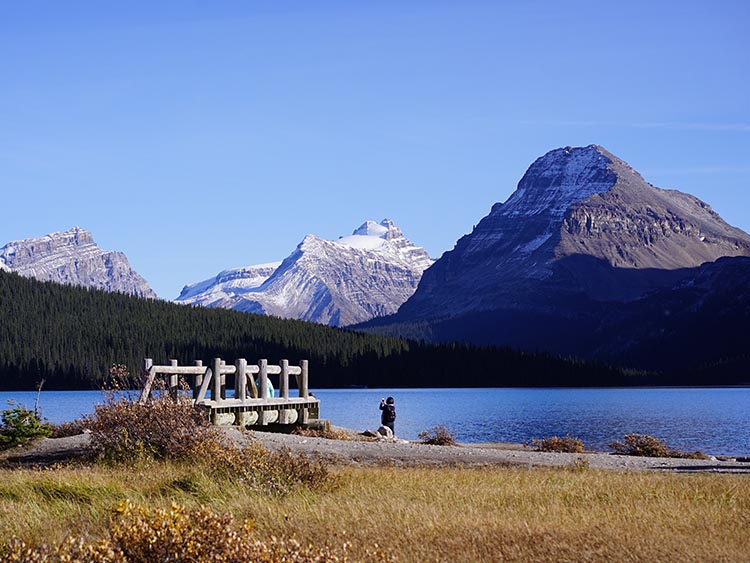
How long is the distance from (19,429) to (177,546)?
778 inches

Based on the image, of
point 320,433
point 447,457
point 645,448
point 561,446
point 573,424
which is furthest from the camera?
point 573,424

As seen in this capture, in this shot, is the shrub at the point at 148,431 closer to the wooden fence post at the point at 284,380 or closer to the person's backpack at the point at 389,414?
the wooden fence post at the point at 284,380

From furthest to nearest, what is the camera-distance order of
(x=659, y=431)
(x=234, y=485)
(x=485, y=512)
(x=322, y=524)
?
(x=659, y=431), (x=234, y=485), (x=485, y=512), (x=322, y=524)

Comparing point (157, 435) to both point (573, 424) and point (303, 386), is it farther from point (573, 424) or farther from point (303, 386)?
point (573, 424)

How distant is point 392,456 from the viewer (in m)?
26.7

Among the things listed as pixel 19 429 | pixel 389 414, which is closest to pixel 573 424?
pixel 389 414

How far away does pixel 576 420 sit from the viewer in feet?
262

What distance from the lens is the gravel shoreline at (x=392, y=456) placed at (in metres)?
25.3

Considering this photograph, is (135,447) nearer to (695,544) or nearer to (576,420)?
(695,544)

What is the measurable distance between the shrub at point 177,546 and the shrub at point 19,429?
18.7 meters

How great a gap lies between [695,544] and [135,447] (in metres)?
14.2

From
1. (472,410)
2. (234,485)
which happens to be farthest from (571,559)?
(472,410)

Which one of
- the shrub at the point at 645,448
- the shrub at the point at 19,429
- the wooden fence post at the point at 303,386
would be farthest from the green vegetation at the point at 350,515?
the wooden fence post at the point at 303,386

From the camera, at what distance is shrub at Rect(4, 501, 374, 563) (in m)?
9.26
